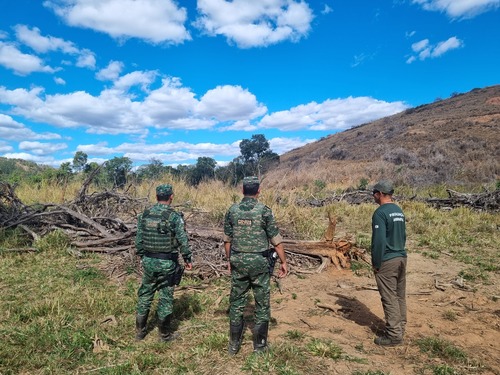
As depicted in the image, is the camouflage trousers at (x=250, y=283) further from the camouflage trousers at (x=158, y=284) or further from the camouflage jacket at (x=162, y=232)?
the camouflage trousers at (x=158, y=284)

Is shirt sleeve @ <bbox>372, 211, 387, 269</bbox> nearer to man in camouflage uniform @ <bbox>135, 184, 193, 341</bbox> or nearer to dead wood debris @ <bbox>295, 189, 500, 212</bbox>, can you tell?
man in camouflage uniform @ <bbox>135, 184, 193, 341</bbox>

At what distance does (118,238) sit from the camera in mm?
7297

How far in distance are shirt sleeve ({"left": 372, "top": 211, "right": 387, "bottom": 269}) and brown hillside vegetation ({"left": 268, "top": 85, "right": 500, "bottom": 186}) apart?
1241 cm

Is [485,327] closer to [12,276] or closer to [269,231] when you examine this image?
[269,231]

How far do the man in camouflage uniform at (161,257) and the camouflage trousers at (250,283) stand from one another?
0.60m

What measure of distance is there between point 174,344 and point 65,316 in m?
1.52

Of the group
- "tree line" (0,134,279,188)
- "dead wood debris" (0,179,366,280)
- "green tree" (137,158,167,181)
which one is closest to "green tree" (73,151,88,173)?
"tree line" (0,134,279,188)

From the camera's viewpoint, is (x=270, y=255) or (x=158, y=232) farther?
(x=158, y=232)

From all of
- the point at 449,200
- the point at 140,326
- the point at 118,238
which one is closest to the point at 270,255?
the point at 140,326

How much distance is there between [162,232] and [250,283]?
1135 mm

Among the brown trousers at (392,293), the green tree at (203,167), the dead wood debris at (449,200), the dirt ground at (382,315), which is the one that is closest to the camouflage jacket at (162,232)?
the dirt ground at (382,315)

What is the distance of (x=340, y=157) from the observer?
4219cm

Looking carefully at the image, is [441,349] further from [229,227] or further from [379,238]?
[229,227]

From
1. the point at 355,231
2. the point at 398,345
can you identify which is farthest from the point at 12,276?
the point at 355,231
